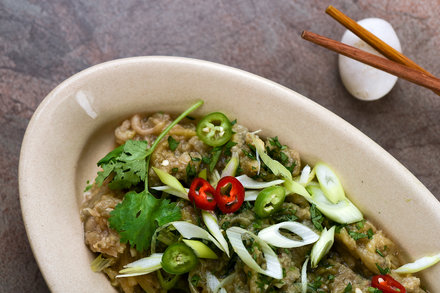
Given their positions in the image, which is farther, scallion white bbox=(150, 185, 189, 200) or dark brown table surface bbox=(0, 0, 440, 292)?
dark brown table surface bbox=(0, 0, 440, 292)

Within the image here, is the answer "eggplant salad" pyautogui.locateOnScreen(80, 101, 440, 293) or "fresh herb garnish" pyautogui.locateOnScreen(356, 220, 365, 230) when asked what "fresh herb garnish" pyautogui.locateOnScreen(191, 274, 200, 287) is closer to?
"eggplant salad" pyautogui.locateOnScreen(80, 101, 440, 293)

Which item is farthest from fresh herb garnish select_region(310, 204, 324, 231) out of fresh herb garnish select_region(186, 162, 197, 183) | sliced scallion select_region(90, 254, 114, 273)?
sliced scallion select_region(90, 254, 114, 273)

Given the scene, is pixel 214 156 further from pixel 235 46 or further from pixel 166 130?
pixel 235 46

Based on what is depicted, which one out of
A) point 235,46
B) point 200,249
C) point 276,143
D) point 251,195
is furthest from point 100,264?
point 235,46

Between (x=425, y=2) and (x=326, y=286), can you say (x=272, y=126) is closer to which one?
(x=326, y=286)

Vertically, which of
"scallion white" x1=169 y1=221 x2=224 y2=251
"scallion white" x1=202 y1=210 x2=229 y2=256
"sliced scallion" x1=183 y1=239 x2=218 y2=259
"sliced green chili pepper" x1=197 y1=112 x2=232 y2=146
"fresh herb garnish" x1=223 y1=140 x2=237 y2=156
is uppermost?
"sliced green chili pepper" x1=197 y1=112 x2=232 y2=146

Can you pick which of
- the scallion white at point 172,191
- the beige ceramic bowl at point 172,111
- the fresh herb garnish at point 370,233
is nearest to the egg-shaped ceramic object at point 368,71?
the beige ceramic bowl at point 172,111

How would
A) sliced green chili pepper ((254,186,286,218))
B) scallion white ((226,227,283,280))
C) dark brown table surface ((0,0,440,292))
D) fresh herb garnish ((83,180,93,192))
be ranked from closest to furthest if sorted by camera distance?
scallion white ((226,227,283,280)) < sliced green chili pepper ((254,186,286,218)) < fresh herb garnish ((83,180,93,192)) < dark brown table surface ((0,0,440,292))

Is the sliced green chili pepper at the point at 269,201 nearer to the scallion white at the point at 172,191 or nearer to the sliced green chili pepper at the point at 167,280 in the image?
the scallion white at the point at 172,191
